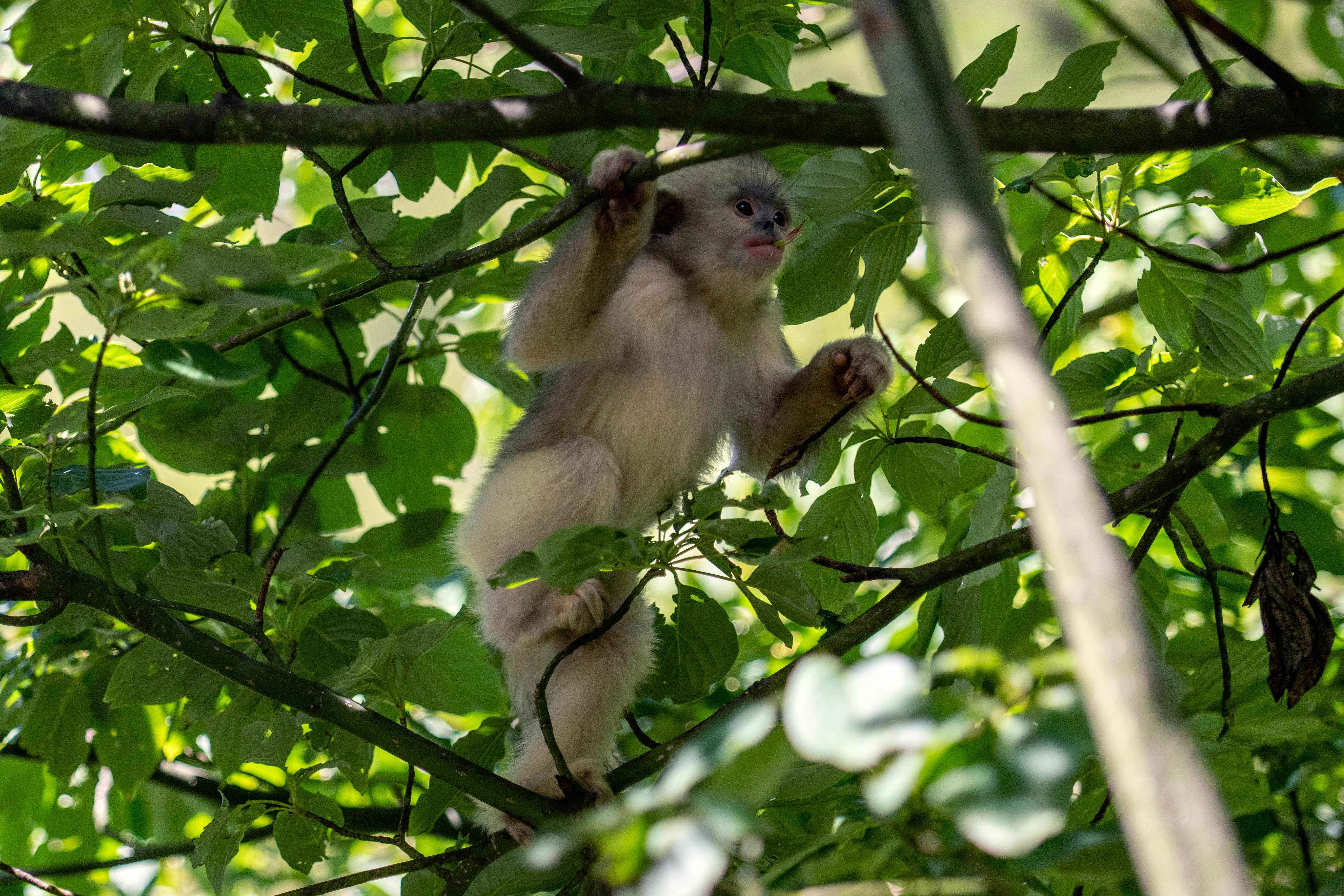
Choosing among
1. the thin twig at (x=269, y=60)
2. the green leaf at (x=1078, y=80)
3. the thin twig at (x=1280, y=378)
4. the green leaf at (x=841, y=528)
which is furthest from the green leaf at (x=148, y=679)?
the thin twig at (x=1280, y=378)

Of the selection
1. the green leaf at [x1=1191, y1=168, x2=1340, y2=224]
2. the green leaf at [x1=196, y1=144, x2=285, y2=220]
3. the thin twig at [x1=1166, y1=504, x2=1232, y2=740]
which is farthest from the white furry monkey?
the green leaf at [x1=1191, y1=168, x2=1340, y2=224]

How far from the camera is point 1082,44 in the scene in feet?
10.3

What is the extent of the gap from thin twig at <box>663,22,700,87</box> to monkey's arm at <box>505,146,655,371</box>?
26 centimetres

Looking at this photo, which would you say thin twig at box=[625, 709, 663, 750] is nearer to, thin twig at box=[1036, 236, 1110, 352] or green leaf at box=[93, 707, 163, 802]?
thin twig at box=[1036, 236, 1110, 352]

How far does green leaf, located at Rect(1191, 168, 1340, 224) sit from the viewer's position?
122 inches

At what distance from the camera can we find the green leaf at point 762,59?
11.8 feet

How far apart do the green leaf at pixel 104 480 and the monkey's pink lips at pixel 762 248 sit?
2204mm

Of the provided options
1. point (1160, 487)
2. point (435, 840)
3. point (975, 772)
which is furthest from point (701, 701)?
point (975, 772)

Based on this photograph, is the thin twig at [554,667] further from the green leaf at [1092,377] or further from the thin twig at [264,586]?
the green leaf at [1092,377]

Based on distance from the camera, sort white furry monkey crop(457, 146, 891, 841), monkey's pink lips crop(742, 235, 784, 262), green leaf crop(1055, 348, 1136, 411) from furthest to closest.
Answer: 1. monkey's pink lips crop(742, 235, 784, 262)
2. white furry monkey crop(457, 146, 891, 841)
3. green leaf crop(1055, 348, 1136, 411)

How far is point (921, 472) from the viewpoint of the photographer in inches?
132

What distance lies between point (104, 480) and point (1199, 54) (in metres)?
2.72

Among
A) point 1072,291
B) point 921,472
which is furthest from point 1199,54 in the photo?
point 921,472

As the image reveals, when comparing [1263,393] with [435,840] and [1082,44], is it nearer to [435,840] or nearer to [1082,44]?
[1082,44]
